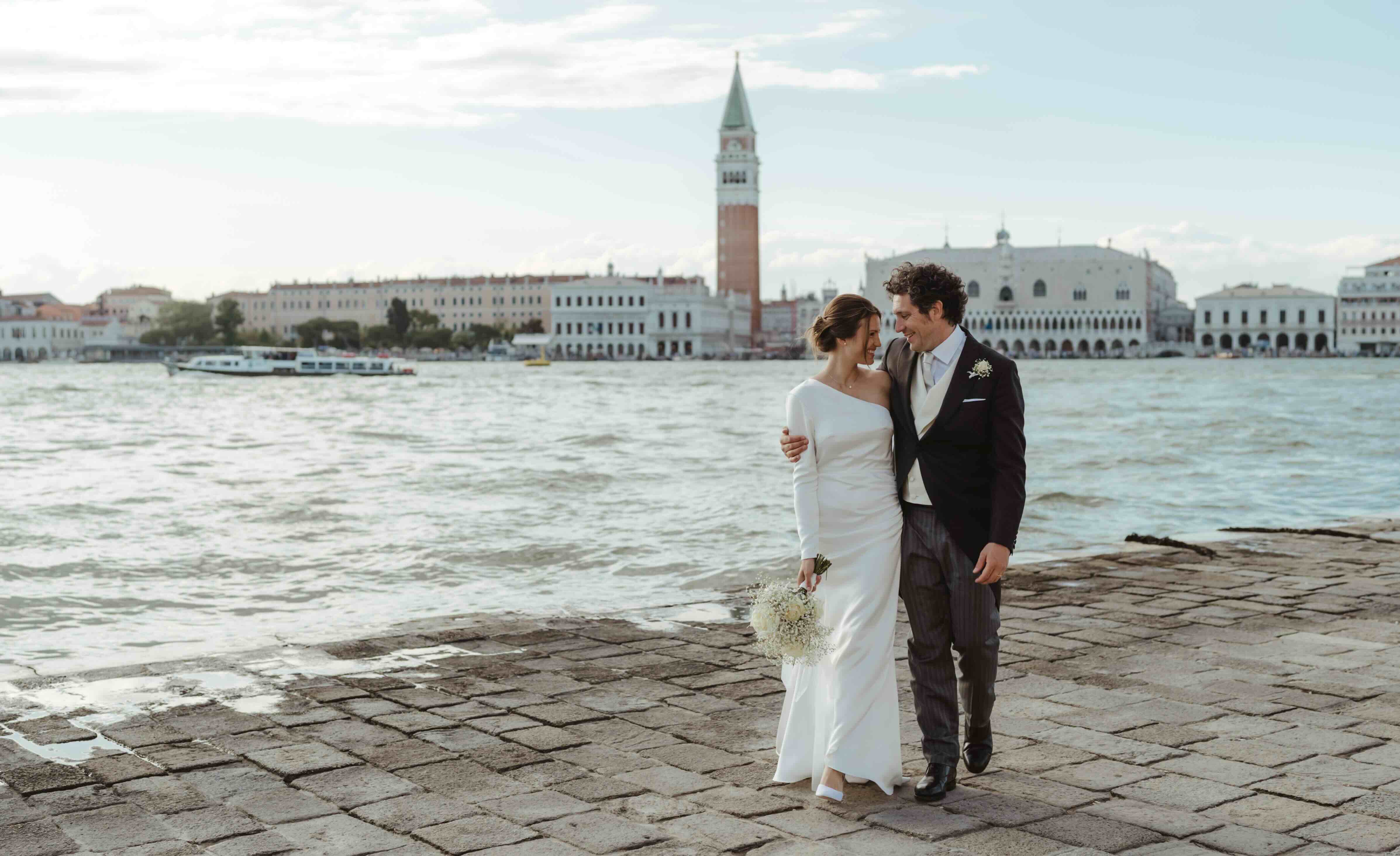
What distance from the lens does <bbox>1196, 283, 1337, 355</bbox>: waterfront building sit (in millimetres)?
105938

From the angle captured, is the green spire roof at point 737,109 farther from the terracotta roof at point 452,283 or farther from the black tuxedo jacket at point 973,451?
the black tuxedo jacket at point 973,451

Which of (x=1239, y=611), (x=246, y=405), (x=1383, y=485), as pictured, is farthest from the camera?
(x=246, y=405)

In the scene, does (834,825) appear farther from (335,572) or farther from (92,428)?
(92,428)

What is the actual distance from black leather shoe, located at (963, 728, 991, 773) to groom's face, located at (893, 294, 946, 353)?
0.92 m

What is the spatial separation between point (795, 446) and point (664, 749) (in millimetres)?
941

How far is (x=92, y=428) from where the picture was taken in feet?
84.7

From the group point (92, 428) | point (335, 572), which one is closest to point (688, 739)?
point (335, 572)

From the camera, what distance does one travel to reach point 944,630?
321 centimetres

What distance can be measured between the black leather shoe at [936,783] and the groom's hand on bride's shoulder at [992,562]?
16.9 inches

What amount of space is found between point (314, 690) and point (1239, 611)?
3.49 metres

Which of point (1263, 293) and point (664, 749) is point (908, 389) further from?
point (1263, 293)

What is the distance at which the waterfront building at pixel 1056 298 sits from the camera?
347 feet

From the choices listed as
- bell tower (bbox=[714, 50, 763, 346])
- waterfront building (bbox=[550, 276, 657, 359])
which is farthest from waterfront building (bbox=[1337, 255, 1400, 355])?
waterfront building (bbox=[550, 276, 657, 359])

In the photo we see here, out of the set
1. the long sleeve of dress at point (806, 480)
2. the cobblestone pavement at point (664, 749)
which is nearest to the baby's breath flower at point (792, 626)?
the long sleeve of dress at point (806, 480)
